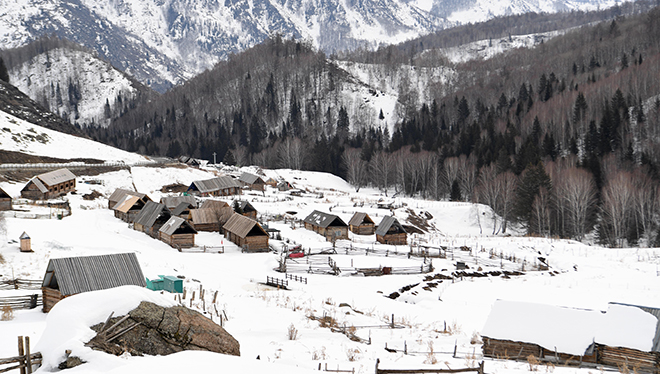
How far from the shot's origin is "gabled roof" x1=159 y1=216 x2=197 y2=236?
46950 millimetres

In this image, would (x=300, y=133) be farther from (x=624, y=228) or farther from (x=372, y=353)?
(x=372, y=353)

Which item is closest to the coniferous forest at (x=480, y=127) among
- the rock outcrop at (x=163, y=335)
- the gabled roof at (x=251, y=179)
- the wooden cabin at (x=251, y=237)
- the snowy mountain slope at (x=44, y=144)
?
the gabled roof at (x=251, y=179)

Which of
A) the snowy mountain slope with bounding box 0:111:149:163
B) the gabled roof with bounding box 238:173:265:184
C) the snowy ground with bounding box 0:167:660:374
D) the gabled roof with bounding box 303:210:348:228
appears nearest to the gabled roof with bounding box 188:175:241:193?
the gabled roof with bounding box 238:173:265:184

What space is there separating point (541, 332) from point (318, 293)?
16.5 m

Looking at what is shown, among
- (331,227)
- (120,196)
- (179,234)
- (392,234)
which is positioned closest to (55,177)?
(120,196)

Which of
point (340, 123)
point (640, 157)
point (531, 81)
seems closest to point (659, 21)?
point (531, 81)

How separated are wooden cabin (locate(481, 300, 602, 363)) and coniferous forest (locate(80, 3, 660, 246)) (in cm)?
4827

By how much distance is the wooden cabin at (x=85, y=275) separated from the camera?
2158 cm

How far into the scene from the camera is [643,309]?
59.6 ft

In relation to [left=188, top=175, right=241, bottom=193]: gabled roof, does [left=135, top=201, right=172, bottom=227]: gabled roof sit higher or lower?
lower

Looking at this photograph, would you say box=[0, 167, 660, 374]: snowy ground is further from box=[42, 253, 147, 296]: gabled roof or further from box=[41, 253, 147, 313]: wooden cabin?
box=[42, 253, 147, 296]: gabled roof

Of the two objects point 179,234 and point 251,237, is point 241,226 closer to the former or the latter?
point 251,237

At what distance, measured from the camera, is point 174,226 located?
47219 millimetres

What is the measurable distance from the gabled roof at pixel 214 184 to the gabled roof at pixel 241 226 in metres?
29.0
